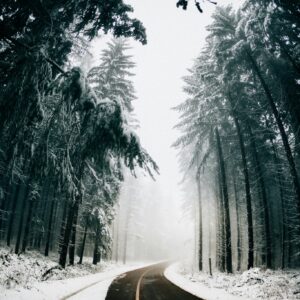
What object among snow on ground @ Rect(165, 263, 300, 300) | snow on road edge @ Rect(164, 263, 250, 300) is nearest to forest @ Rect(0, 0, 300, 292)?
snow on ground @ Rect(165, 263, 300, 300)

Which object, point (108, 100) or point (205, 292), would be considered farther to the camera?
point (205, 292)

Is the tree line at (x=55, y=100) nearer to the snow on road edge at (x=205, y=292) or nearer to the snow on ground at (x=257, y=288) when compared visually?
the snow on road edge at (x=205, y=292)

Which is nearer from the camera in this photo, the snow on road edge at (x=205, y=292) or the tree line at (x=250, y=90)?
the snow on road edge at (x=205, y=292)

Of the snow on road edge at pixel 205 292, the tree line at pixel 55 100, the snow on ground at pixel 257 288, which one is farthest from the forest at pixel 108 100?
the snow on road edge at pixel 205 292

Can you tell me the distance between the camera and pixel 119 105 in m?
6.62

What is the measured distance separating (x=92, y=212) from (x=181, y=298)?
12684mm

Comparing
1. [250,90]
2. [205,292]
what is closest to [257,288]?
[205,292]

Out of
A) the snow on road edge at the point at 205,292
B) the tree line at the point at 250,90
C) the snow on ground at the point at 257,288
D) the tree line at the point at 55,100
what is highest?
the tree line at the point at 250,90

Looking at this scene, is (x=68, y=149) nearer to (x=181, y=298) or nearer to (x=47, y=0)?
(x=47, y=0)

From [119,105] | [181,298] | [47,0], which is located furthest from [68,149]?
[181,298]

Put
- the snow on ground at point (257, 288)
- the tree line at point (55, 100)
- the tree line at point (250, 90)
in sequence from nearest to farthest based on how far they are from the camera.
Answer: the tree line at point (55, 100)
the snow on ground at point (257, 288)
the tree line at point (250, 90)

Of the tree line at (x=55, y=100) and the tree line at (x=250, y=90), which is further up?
the tree line at (x=250, y=90)

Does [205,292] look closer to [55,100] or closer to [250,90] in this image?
[55,100]

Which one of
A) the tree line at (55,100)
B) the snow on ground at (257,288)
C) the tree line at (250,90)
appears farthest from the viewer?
the tree line at (250,90)
